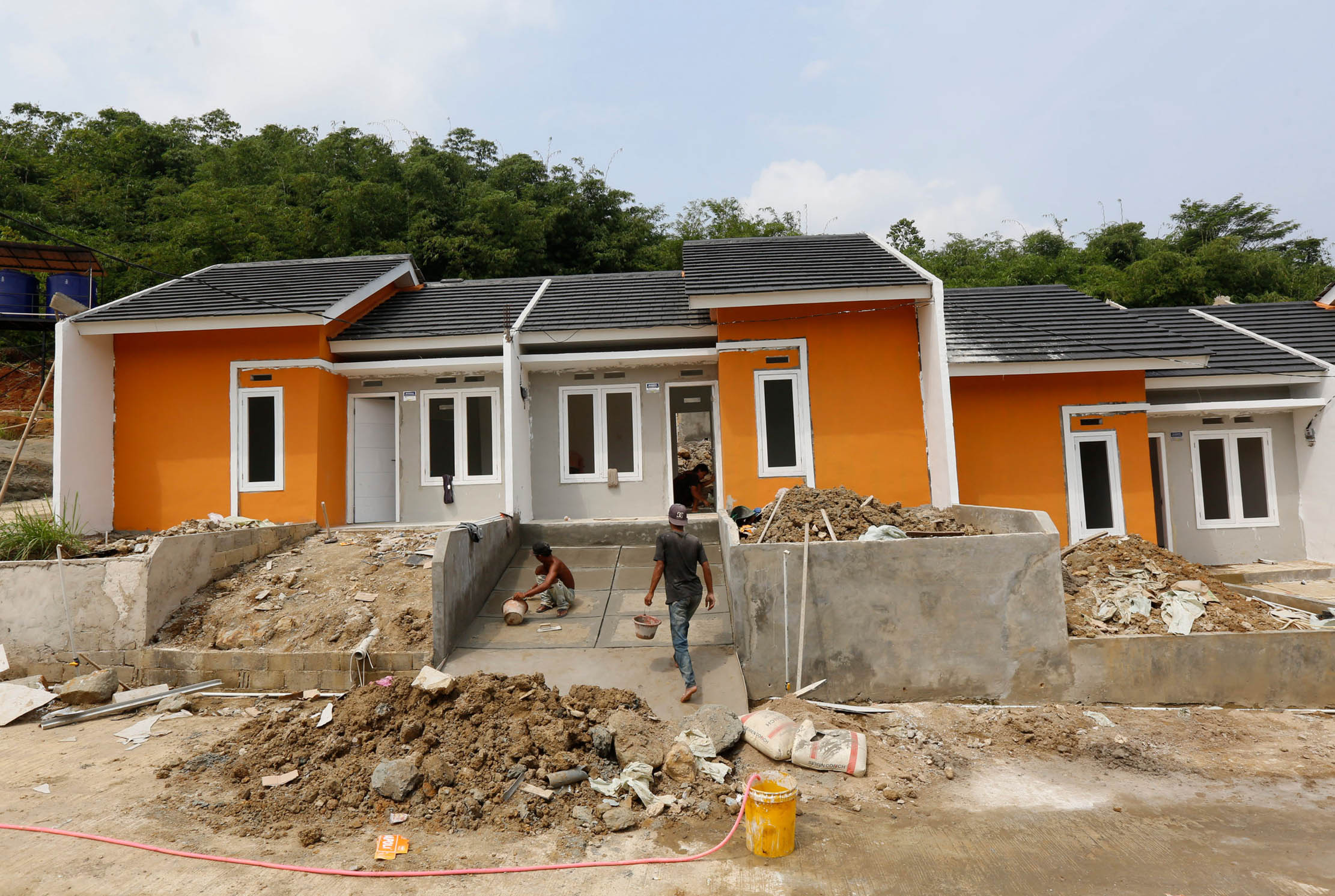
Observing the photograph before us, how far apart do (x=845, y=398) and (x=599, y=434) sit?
4385 mm

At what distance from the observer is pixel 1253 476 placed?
41.3 feet

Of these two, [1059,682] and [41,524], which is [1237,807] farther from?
[41,524]

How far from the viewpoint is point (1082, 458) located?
1195 centimetres

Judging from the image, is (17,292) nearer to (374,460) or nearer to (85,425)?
(85,425)

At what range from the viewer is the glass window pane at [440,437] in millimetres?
12672

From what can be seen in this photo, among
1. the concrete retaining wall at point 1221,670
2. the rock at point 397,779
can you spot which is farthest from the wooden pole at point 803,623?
the rock at point 397,779

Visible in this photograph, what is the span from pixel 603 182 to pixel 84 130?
2031 centimetres

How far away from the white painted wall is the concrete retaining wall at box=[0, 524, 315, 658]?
10.7 ft

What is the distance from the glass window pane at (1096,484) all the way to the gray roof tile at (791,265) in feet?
14.7

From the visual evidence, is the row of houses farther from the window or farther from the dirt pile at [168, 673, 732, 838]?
the dirt pile at [168, 673, 732, 838]

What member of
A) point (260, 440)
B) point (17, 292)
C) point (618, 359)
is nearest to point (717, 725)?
point (618, 359)

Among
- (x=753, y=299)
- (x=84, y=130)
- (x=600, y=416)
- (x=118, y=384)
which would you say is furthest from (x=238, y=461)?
(x=84, y=130)

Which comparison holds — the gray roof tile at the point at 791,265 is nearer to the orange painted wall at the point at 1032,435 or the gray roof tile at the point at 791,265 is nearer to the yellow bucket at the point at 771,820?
the orange painted wall at the point at 1032,435

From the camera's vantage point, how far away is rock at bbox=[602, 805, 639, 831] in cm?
484
